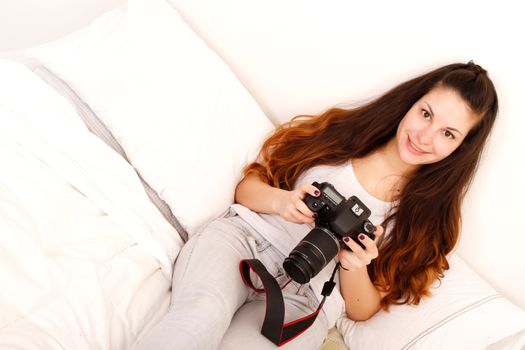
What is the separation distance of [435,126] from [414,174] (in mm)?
182

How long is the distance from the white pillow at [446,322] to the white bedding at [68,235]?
0.51m

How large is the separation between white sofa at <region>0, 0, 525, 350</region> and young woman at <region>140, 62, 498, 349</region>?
0.19 ft

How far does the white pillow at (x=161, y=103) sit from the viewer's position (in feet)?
3.75

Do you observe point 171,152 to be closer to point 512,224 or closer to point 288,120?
point 288,120

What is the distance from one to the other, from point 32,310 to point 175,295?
0.28 meters

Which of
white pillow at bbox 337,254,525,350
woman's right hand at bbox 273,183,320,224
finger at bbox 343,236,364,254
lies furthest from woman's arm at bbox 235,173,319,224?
white pillow at bbox 337,254,525,350

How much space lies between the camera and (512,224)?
1164 mm

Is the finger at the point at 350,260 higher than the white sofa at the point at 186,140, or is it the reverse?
the white sofa at the point at 186,140

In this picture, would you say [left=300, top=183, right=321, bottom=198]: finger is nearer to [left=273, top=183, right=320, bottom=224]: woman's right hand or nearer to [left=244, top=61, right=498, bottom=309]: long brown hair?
[left=273, top=183, right=320, bottom=224]: woman's right hand

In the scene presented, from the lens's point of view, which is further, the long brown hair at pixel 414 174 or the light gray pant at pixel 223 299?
the long brown hair at pixel 414 174

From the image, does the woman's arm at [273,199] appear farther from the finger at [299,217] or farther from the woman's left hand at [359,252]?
the woman's left hand at [359,252]

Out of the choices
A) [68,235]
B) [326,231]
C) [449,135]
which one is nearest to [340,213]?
[326,231]

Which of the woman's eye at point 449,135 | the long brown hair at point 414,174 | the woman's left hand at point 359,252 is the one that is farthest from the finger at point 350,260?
the woman's eye at point 449,135

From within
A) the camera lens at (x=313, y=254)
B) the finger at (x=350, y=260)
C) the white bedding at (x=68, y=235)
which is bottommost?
the finger at (x=350, y=260)
